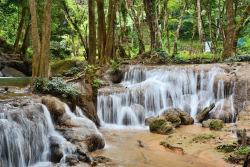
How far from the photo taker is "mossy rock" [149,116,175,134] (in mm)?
8820

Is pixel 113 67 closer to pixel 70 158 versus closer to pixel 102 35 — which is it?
pixel 102 35

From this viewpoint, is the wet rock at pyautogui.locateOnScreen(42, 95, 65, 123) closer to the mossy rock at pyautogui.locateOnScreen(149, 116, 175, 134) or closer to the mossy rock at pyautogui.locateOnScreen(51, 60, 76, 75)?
the mossy rock at pyautogui.locateOnScreen(149, 116, 175, 134)

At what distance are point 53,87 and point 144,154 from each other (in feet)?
13.8

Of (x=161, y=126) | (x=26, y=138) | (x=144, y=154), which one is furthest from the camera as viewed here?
(x=161, y=126)

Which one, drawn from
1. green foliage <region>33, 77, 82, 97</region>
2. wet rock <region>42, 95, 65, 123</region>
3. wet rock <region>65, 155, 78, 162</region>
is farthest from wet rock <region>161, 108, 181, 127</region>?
wet rock <region>65, 155, 78, 162</region>

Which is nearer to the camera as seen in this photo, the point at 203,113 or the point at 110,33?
the point at 203,113

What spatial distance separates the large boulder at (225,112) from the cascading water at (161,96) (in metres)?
0.46

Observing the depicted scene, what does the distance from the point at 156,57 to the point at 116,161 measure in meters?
13.1

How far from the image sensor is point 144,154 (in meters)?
6.67

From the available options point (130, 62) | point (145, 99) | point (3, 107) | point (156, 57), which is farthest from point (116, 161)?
point (156, 57)

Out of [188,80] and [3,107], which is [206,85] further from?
[3,107]

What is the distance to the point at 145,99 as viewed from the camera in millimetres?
11922

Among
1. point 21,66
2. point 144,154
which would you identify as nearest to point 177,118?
point 144,154

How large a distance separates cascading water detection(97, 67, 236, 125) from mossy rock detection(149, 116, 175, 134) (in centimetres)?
183
